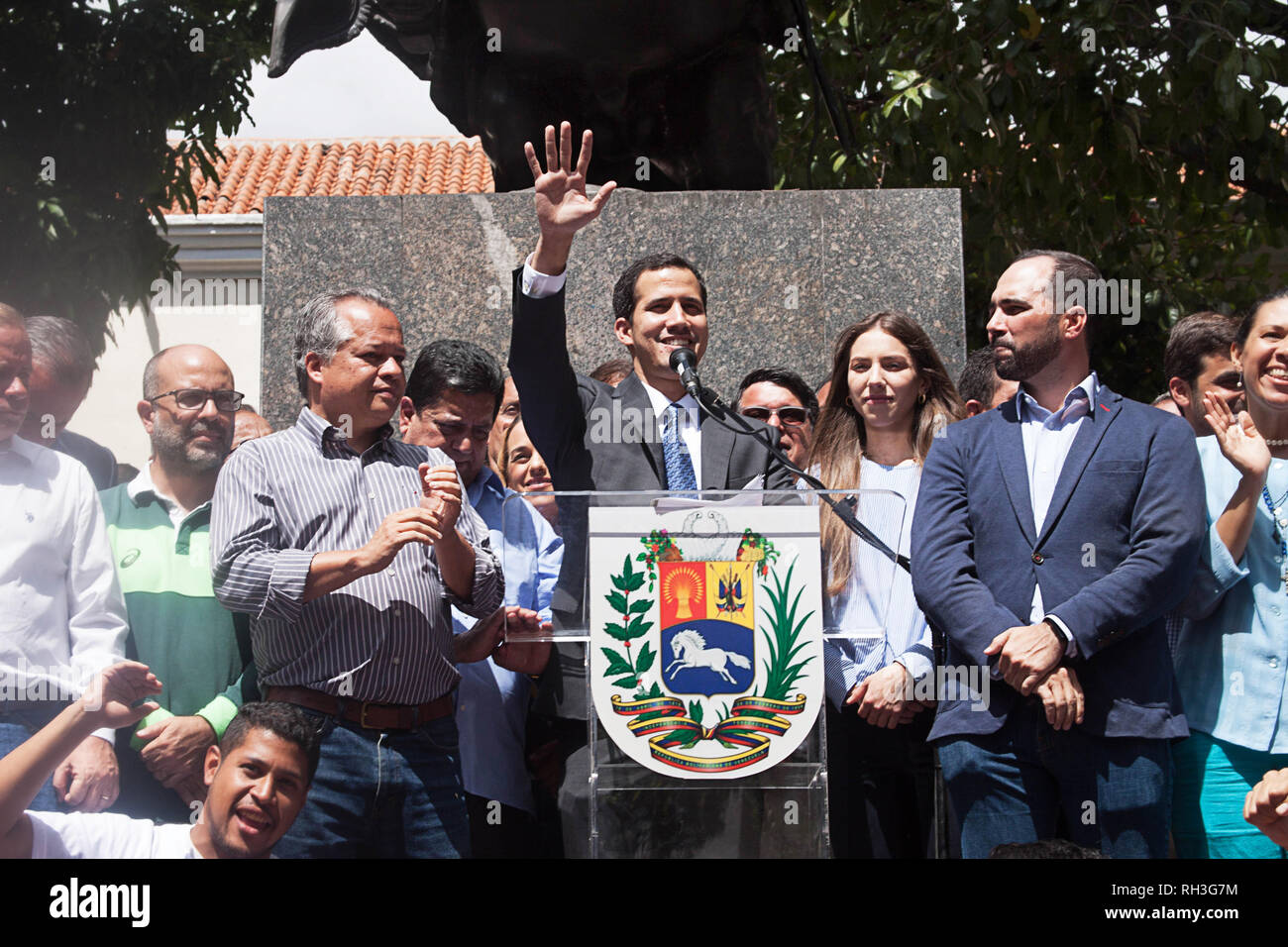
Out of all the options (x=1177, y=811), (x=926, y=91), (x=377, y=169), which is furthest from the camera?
(x=377, y=169)

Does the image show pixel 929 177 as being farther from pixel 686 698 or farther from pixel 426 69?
pixel 686 698

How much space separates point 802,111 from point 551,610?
26.1 ft

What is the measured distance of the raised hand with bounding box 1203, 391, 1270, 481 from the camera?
3945 mm

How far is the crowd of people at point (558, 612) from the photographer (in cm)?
376

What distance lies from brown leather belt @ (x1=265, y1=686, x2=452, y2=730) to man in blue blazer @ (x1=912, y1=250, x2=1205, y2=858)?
1286mm

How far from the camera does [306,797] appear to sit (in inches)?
150

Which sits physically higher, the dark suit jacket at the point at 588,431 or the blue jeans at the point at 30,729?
the dark suit jacket at the point at 588,431

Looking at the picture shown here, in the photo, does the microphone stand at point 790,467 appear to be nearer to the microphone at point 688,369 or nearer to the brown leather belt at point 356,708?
the microphone at point 688,369

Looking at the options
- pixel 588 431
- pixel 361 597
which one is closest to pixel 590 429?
pixel 588 431

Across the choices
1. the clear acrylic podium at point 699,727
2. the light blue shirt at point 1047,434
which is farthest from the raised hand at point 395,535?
the light blue shirt at point 1047,434

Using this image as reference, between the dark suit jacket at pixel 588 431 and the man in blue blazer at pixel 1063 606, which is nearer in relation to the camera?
the man in blue blazer at pixel 1063 606

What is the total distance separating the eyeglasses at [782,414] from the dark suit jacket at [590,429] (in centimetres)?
64

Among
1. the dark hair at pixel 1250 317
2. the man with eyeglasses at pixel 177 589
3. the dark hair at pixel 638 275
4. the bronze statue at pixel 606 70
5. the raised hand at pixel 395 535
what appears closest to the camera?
the raised hand at pixel 395 535

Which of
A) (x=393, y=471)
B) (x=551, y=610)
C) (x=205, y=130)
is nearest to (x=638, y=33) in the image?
(x=393, y=471)
